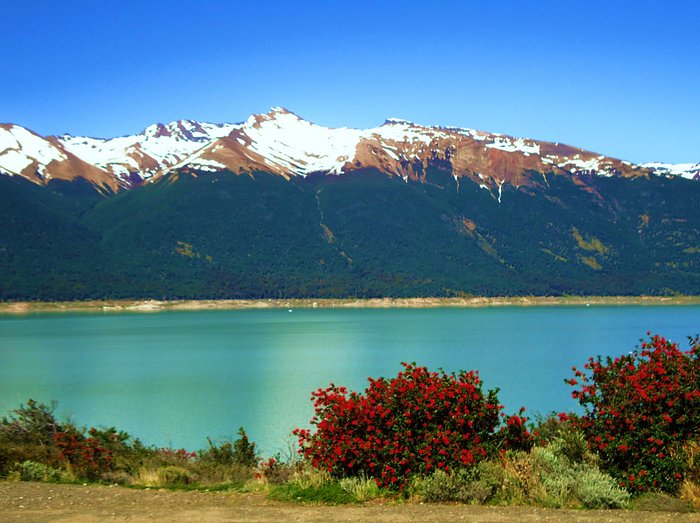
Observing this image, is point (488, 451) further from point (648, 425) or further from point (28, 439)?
point (28, 439)

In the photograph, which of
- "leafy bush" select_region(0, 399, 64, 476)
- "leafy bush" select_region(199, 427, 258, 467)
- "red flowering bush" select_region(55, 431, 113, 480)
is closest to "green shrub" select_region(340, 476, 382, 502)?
"red flowering bush" select_region(55, 431, 113, 480)

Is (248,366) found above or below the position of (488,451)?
below

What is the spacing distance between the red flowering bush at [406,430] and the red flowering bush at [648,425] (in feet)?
5.62

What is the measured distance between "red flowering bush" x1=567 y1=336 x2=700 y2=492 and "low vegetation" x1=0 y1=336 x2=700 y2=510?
0.02 meters

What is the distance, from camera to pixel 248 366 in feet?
217

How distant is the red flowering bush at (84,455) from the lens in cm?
1443

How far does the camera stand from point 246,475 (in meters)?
15.1

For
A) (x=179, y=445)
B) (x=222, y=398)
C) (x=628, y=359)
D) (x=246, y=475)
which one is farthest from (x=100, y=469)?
(x=222, y=398)

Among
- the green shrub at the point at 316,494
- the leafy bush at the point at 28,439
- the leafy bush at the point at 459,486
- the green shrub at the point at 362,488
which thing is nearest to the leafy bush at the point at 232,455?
the leafy bush at the point at 28,439

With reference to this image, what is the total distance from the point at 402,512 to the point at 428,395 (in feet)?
6.85

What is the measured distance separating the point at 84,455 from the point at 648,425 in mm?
9850

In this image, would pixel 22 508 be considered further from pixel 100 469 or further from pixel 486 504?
pixel 486 504

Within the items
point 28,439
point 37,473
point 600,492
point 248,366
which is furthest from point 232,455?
point 248,366

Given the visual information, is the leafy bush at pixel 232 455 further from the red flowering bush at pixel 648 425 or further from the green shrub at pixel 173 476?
the red flowering bush at pixel 648 425
